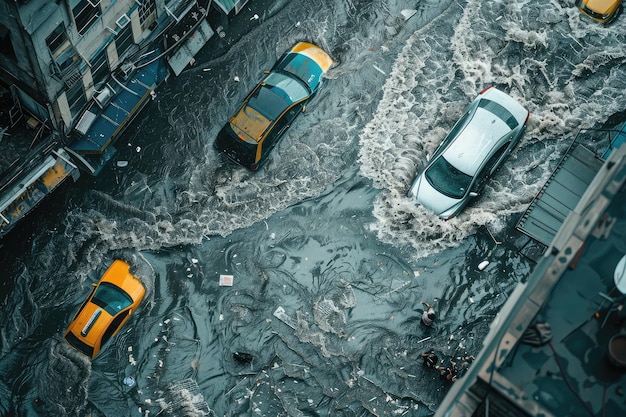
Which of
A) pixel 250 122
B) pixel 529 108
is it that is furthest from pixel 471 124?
pixel 250 122

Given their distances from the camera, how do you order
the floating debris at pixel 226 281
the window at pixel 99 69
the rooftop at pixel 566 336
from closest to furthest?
the rooftop at pixel 566 336, the window at pixel 99 69, the floating debris at pixel 226 281

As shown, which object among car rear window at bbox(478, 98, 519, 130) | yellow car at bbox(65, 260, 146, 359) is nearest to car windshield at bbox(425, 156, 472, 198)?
car rear window at bbox(478, 98, 519, 130)

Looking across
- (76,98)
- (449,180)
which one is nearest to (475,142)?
(449,180)

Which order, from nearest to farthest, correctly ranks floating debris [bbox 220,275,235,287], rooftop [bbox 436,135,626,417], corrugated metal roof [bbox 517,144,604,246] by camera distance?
rooftop [bbox 436,135,626,417], corrugated metal roof [bbox 517,144,604,246], floating debris [bbox 220,275,235,287]

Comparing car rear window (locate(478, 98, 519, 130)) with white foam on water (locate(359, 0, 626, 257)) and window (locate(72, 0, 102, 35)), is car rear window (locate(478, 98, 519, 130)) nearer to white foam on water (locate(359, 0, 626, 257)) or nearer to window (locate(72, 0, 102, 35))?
white foam on water (locate(359, 0, 626, 257))

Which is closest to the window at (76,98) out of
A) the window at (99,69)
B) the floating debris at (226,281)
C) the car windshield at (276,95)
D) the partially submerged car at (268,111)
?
the window at (99,69)

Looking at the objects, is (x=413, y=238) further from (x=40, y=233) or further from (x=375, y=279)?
(x=40, y=233)

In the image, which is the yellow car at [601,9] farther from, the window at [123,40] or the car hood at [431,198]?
the window at [123,40]
